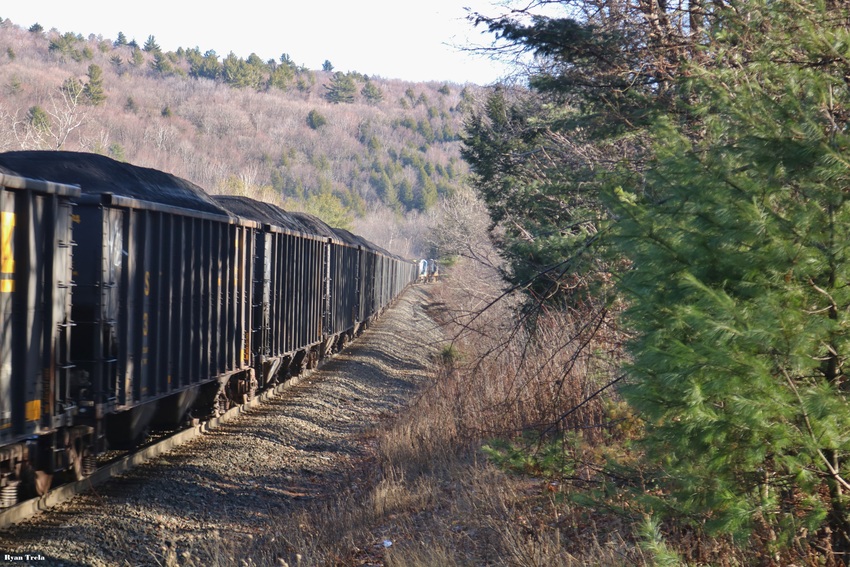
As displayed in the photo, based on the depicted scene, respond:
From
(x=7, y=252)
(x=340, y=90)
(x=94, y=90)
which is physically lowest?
(x=7, y=252)

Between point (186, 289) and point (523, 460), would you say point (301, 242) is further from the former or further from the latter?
point (523, 460)

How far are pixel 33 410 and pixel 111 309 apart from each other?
1.55 m

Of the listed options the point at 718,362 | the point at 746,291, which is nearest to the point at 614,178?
the point at 746,291

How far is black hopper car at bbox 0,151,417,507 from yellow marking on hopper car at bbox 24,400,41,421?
0.05 ft

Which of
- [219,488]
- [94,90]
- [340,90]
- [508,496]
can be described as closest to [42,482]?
[219,488]

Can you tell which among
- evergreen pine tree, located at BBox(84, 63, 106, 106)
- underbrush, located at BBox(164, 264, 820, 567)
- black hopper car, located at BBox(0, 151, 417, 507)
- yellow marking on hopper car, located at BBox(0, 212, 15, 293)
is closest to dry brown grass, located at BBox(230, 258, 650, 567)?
underbrush, located at BBox(164, 264, 820, 567)

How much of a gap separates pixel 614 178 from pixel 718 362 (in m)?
2.78

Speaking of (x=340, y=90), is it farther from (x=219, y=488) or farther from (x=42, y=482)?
(x=42, y=482)

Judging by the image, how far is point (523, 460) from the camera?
648 centimetres

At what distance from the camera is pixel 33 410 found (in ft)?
21.6

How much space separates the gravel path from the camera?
672 centimetres

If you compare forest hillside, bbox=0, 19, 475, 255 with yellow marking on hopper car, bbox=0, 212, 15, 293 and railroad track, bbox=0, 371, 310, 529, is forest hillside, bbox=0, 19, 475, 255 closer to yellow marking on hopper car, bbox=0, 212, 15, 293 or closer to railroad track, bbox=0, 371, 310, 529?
railroad track, bbox=0, 371, 310, 529

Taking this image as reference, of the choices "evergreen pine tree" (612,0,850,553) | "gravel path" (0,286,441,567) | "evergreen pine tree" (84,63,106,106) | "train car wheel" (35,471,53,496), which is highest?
"evergreen pine tree" (84,63,106,106)

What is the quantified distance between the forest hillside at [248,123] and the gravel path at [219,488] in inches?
3289
